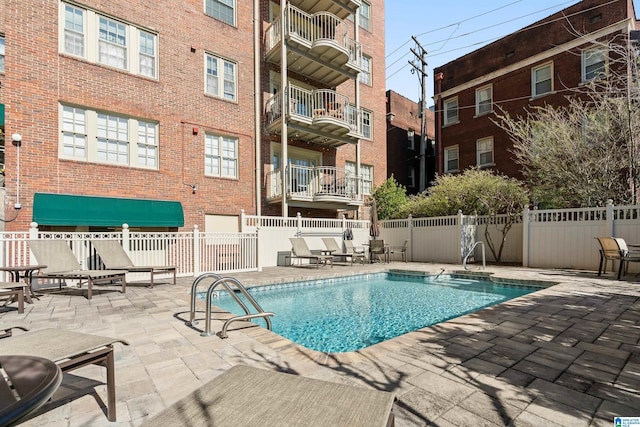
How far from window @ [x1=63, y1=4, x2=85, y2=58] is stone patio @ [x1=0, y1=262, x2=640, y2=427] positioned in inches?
349

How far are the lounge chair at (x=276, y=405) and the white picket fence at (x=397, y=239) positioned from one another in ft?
27.2

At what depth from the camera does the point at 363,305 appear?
283 inches

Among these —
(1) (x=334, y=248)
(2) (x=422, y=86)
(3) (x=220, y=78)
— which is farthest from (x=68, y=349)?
(2) (x=422, y=86)

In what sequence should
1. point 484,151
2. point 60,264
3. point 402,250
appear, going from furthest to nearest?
point 484,151, point 402,250, point 60,264

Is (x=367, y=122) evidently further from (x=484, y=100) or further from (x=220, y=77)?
(x=220, y=77)

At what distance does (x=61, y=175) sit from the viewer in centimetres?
970

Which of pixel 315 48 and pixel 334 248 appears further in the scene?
pixel 315 48

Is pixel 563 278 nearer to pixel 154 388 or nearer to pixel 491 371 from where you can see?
pixel 491 371

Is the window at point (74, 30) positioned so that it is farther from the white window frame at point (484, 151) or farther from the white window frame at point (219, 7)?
the white window frame at point (484, 151)

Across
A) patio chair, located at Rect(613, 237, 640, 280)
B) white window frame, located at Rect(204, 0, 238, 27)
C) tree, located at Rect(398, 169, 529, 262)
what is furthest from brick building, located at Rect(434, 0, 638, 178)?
white window frame, located at Rect(204, 0, 238, 27)

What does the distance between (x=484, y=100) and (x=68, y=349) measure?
22.4 metres

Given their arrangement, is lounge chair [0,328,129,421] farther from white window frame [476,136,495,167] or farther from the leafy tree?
white window frame [476,136,495,167]

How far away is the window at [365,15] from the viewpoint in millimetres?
18016

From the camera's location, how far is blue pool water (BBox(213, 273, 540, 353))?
17.5ft
